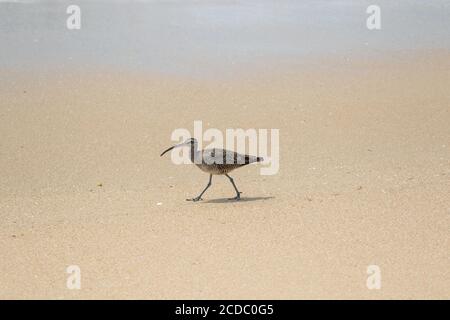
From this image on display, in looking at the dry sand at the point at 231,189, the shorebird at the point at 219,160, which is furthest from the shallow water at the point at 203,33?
the shorebird at the point at 219,160

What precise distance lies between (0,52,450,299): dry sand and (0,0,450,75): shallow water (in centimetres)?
107

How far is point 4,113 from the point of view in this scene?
43.9 feet

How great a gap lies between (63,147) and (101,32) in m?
6.78

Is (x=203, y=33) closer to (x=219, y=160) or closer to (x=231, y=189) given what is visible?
(x=231, y=189)

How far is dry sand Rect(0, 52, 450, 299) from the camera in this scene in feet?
22.6

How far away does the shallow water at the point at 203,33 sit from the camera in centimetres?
1653

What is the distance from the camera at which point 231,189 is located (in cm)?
1024

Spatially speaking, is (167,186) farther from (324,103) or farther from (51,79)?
(51,79)

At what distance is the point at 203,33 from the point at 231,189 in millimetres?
8716

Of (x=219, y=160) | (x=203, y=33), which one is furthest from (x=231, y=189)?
(x=203, y=33)

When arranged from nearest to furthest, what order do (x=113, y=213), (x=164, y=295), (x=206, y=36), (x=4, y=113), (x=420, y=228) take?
(x=164, y=295), (x=420, y=228), (x=113, y=213), (x=4, y=113), (x=206, y=36)

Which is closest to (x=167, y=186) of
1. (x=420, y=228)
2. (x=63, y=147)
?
(x=63, y=147)

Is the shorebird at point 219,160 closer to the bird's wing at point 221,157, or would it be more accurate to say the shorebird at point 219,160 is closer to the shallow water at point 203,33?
the bird's wing at point 221,157

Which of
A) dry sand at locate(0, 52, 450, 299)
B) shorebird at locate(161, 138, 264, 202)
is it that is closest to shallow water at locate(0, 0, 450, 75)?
dry sand at locate(0, 52, 450, 299)
